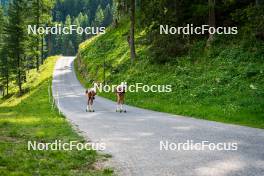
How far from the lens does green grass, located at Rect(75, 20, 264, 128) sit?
22656 mm

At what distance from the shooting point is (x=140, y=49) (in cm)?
5078

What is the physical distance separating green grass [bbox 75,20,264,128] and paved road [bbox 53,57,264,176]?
2858mm

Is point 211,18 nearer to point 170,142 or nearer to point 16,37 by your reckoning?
point 170,142

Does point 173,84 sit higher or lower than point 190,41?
lower

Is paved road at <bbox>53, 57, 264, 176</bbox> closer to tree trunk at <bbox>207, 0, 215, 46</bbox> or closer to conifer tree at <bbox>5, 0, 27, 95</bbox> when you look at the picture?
tree trunk at <bbox>207, 0, 215, 46</bbox>

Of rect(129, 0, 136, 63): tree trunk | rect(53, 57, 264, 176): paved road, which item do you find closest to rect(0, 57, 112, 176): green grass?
rect(53, 57, 264, 176): paved road

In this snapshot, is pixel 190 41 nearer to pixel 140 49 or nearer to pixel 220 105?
pixel 140 49

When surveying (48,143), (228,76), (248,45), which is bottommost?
(48,143)

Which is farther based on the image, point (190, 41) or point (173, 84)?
point (190, 41)

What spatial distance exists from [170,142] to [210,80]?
16.0m

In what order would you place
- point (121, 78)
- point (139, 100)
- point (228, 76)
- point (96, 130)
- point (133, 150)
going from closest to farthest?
1. point (133, 150)
2. point (96, 130)
3. point (228, 76)
4. point (139, 100)
5. point (121, 78)

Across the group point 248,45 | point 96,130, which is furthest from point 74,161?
point 248,45

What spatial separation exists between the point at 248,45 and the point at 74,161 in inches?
931

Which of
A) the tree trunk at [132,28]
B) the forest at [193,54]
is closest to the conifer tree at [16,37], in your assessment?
the forest at [193,54]
